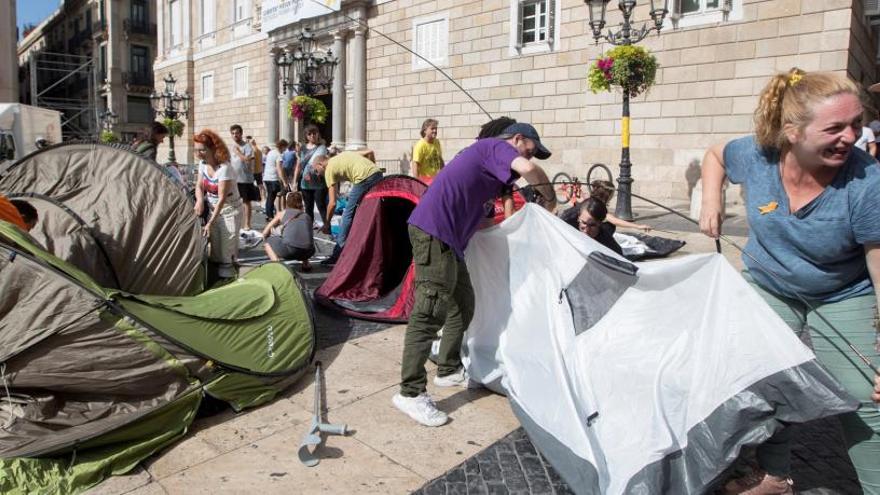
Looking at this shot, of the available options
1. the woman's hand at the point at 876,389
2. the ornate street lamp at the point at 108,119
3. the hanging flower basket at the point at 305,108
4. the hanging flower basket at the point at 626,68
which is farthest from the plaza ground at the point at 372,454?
the ornate street lamp at the point at 108,119

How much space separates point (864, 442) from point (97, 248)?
4.59m

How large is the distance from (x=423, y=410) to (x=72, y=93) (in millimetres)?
53137

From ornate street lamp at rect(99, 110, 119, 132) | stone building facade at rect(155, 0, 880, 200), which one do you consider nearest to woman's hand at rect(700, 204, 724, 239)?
stone building facade at rect(155, 0, 880, 200)

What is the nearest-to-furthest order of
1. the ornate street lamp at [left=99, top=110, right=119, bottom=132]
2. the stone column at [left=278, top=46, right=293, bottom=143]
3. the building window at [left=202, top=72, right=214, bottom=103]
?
1. the stone column at [left=278, top=46, right=293, bottom=143]
2. the building window at [left=202, top=72, right=214, bottom=103]
3. the ornate street lamp at [left=99, top=110, right=119, bottom=132]

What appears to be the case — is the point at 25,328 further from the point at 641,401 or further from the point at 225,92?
the point at 225,92

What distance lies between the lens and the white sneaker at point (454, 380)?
3.66 m

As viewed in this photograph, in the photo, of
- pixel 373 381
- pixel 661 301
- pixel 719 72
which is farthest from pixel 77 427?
pixel 719 72

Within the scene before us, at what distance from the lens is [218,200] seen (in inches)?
227

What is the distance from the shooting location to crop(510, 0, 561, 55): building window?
48.7 feet

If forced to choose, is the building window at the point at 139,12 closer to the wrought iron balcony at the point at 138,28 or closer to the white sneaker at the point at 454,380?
the wrought iron balcony at the point at 138,28

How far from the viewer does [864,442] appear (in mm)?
2080

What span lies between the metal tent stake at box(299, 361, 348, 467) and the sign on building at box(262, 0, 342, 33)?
18884 mm

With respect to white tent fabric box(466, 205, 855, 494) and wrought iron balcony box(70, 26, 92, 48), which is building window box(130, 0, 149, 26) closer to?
wrought iron balcony box(70, 26, 92, 48)

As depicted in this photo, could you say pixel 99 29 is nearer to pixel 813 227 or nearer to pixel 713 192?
pixel 713 192
